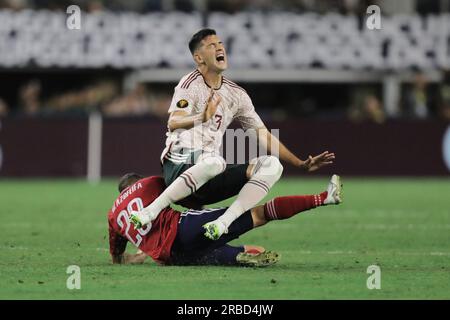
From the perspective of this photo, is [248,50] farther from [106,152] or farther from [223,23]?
[106,152]

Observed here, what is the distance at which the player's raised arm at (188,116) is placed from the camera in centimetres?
982

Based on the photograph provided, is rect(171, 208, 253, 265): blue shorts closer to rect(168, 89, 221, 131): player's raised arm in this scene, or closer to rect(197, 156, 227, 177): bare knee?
rect(197, 156, 227, 177): bare knee

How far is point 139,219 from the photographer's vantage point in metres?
9.98

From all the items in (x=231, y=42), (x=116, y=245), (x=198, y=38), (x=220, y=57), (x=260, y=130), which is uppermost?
(x=231, y=42)

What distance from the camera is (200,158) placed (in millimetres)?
10352

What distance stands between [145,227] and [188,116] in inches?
41.5

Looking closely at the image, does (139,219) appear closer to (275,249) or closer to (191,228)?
(191,228)

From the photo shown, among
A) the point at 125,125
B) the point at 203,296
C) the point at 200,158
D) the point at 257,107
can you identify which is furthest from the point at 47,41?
the point at 203,296

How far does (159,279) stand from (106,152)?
14794 mm

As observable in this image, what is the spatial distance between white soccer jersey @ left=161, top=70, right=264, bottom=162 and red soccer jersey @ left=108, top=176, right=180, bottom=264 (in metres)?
0.38

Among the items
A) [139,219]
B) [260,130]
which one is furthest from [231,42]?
[139,219]

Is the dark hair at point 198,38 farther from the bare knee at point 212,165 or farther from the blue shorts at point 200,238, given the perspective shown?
the blue shorts at point 200,238

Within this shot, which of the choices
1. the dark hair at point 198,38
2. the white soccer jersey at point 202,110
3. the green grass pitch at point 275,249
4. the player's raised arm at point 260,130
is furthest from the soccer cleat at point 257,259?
the dark hair at point 198,38

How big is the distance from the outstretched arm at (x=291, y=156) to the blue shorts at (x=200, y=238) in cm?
65
